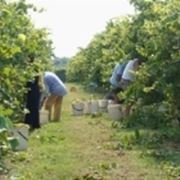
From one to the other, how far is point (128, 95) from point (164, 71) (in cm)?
164

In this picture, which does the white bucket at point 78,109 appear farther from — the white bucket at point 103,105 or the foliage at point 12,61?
the foliage at point 12,61

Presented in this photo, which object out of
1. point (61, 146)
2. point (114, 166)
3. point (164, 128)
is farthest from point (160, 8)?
point (114, 166)

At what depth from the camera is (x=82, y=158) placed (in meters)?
8.62

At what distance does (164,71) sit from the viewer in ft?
33.3

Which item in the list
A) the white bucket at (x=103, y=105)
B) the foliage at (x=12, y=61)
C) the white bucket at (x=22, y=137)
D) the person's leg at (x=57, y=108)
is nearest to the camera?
the foliage at (x=12, y=61)

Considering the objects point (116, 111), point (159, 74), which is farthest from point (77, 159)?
point (116, 111)

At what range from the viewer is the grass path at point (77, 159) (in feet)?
24.6

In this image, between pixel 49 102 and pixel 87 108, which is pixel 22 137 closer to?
pixel 49 102

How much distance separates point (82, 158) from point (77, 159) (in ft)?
0.37

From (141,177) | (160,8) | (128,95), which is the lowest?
A: (141,177)

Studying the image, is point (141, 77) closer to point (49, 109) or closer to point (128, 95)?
point (128, 95)

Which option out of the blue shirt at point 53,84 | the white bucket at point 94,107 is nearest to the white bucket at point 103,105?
the white bucket at point 94,107

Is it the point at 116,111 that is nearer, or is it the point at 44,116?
the point at 44,116

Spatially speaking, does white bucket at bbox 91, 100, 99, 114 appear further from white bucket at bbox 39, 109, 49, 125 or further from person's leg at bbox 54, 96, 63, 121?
white bucket at bbox 39, 109, 49, 125
